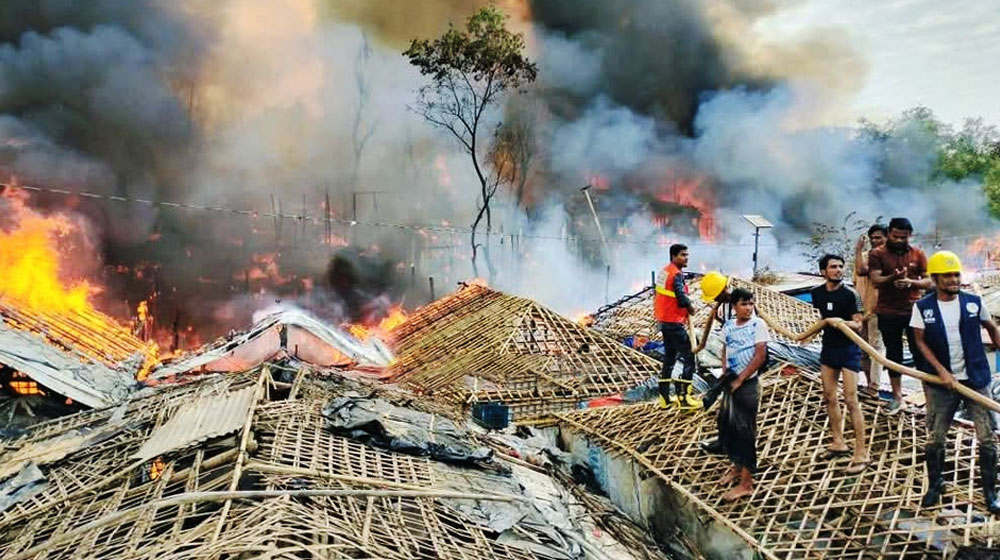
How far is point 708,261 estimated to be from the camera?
3152 centimetres

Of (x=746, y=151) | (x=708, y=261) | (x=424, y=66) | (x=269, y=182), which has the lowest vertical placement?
(x=708, y=261)

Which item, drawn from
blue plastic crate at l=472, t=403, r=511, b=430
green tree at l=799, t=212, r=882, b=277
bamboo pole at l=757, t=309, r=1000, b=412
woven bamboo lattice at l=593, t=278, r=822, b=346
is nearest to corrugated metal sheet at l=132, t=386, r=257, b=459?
blue plastic crate at l=472, t=403, r=511, b=430

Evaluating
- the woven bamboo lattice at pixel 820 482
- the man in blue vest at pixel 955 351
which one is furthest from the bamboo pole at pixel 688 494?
the man in blue vest at pixel 955 351

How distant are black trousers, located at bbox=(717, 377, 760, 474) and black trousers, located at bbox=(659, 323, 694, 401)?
5.80ft

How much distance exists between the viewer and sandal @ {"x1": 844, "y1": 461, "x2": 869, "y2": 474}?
5.61 m

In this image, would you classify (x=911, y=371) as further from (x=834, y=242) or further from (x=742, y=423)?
(x=834, y=242)

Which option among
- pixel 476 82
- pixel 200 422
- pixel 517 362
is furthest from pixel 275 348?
pixel 476 82

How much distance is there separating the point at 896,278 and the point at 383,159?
22.1 m

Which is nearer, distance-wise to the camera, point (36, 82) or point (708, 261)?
point (36, 82)

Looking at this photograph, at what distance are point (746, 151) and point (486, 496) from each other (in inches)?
1378

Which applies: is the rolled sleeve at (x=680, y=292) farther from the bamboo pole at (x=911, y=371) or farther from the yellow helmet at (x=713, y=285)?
the bamboo pole at (x=911, y=371)

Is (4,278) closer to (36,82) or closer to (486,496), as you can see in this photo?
(36,82)

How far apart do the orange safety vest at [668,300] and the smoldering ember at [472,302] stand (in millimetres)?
39

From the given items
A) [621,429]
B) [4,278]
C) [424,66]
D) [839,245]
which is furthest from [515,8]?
[621,429]
